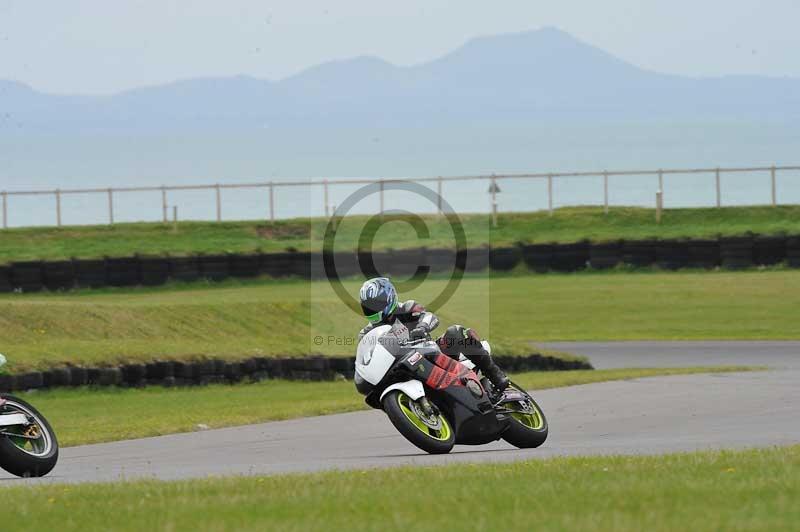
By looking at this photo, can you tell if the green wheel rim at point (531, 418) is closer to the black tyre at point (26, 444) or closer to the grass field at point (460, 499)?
the grass field at point (460, 499)

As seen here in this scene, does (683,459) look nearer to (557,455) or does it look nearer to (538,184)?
(557,455)

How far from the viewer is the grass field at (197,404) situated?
54.7 ft

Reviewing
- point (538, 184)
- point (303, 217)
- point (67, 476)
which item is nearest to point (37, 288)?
point (303, 217)

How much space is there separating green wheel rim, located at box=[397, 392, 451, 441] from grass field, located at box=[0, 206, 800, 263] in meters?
32.5

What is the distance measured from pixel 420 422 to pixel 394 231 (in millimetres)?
37908

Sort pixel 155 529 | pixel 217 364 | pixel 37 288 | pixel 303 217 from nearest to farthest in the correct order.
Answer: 1. pixel 155 529
2. pixel 217 364
3. pixel 37 288
4. pixel 303 217

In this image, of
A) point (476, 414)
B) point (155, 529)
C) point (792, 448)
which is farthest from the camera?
point (476, 414)

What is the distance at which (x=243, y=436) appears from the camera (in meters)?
15.6

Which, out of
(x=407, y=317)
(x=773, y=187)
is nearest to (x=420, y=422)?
(x=407, y=317)

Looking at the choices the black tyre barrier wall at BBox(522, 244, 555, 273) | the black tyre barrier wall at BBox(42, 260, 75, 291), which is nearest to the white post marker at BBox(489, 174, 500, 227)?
the black tyre barrier wall at BBox(522, 244, 555, 273)

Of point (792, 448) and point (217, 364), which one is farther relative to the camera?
point (217, 364)

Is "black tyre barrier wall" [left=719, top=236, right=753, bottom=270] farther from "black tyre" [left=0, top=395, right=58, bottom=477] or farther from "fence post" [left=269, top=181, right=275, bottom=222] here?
"black tyre" [left=0, top=395, right=58, bottom=477]

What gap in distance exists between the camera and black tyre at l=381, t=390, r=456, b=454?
12.2 metres

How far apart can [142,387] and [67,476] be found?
935cm
